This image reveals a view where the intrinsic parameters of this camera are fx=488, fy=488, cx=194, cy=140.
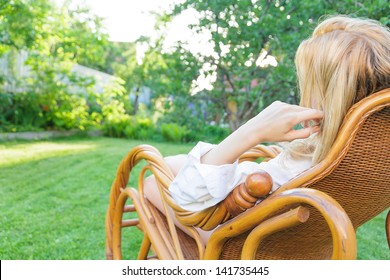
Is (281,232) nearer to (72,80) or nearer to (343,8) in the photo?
(343,8)

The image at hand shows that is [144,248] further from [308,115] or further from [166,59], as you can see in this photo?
[166,59]

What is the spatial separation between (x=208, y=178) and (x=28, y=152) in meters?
5.69

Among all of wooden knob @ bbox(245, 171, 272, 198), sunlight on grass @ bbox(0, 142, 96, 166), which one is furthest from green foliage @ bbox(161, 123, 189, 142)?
wooden knob @ bbox(245, 171, 272, 198)

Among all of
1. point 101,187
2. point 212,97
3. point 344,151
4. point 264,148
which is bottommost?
point 101,187

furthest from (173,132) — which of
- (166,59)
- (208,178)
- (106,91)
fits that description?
(208,178)

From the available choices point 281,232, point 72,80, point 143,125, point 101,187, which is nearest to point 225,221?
point 281,232

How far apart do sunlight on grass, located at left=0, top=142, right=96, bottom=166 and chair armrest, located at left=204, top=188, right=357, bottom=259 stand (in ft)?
15.2

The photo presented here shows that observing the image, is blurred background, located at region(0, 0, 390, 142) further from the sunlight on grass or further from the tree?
the sunlight on grass

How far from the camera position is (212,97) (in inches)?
261

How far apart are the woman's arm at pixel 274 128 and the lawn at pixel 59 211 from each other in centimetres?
178

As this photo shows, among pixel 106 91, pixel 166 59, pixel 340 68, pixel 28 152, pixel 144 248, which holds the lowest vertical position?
pixel 28 152

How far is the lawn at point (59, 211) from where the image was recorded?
9.73 feet

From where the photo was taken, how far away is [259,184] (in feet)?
4.07

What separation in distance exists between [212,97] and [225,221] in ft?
17.3
